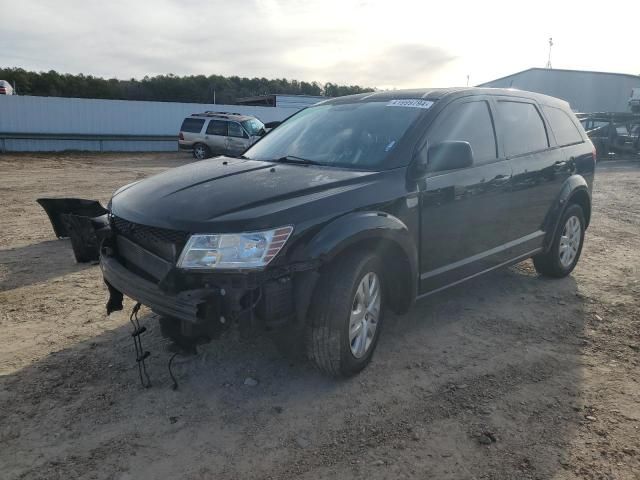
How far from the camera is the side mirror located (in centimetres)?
368

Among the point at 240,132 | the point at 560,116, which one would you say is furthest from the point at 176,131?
the point at 560,116

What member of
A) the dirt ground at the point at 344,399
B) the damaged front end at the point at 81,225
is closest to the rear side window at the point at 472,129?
the dirt ground at the point at 344,399

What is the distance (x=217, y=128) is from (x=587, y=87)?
2795cm

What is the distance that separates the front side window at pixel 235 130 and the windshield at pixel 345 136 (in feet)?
54.1

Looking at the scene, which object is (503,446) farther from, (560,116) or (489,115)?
(560,116)

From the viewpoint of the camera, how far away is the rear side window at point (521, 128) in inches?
182

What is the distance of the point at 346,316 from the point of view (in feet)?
10.2

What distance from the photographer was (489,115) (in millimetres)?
4484

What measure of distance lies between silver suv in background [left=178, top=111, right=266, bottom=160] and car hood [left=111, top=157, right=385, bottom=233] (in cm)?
1703

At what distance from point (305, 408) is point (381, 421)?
46 cm

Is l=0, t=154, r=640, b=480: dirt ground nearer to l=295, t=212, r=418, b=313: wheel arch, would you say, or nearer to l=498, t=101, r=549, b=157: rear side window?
l=295, t=212, r=418, b=313: wheel arch

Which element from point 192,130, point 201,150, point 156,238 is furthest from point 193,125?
point 156,238

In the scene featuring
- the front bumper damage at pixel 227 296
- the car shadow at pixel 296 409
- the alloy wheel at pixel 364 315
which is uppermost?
the front bumper damage at pixel 227 296

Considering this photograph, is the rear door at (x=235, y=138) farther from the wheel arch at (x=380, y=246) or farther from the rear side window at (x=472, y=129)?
the wheel arch at (x=380, y=246)
